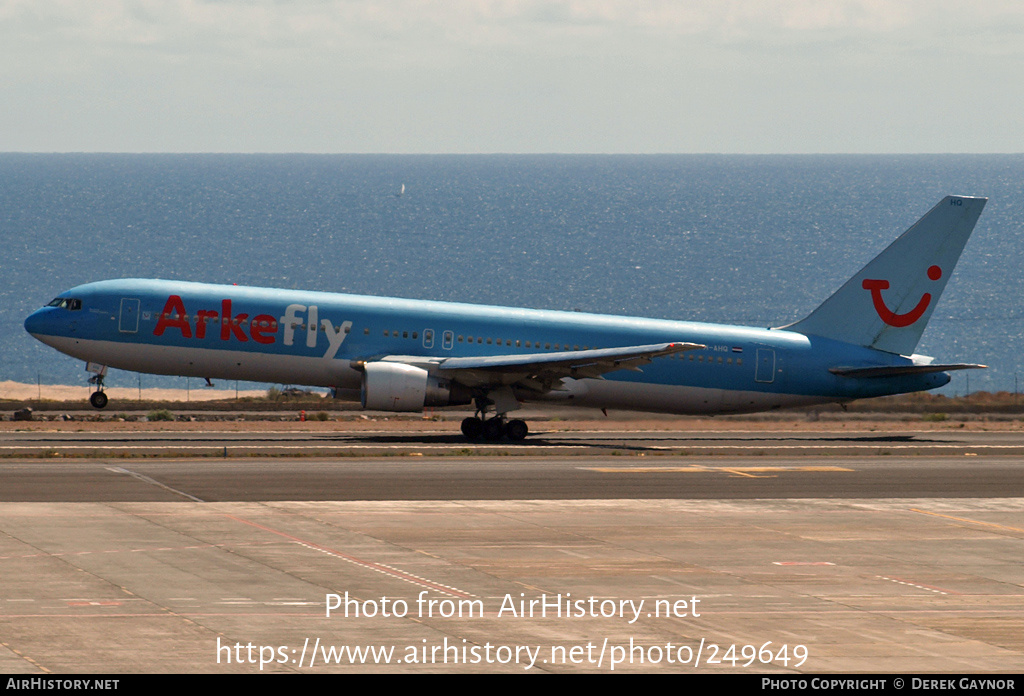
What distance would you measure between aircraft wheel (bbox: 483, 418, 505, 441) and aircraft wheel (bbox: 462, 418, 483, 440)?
214mm

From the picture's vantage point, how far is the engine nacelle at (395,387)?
42562mm

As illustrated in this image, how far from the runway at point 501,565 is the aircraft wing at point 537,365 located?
582 cm

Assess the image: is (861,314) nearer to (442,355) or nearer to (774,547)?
(442,355)

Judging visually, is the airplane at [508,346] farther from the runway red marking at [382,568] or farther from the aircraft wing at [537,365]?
the runway red marking at [382,568]

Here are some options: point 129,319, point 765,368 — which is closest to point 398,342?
point 129,319

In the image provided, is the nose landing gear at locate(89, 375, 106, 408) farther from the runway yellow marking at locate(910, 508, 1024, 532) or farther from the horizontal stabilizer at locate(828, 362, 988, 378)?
the runway yellow marking at locate(910, 508, 1024, 532)

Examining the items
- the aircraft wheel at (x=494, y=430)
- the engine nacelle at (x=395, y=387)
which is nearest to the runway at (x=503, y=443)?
the aircraft wheel at (x=494, y=430)

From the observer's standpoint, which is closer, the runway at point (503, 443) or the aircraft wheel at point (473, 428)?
the runway at point (503, 443)

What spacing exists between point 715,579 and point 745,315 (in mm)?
147813

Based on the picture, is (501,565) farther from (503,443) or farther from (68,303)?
(68,303)

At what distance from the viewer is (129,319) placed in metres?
43.2

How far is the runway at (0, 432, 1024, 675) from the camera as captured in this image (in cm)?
1641

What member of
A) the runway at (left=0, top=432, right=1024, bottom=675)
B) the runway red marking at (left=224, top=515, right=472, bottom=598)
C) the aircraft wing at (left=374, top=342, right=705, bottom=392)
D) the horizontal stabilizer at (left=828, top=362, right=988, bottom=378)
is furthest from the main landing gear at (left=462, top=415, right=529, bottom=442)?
the runway red marking at (left=224, top=515, right=472, bottom=598)

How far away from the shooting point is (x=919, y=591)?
20609 mm
